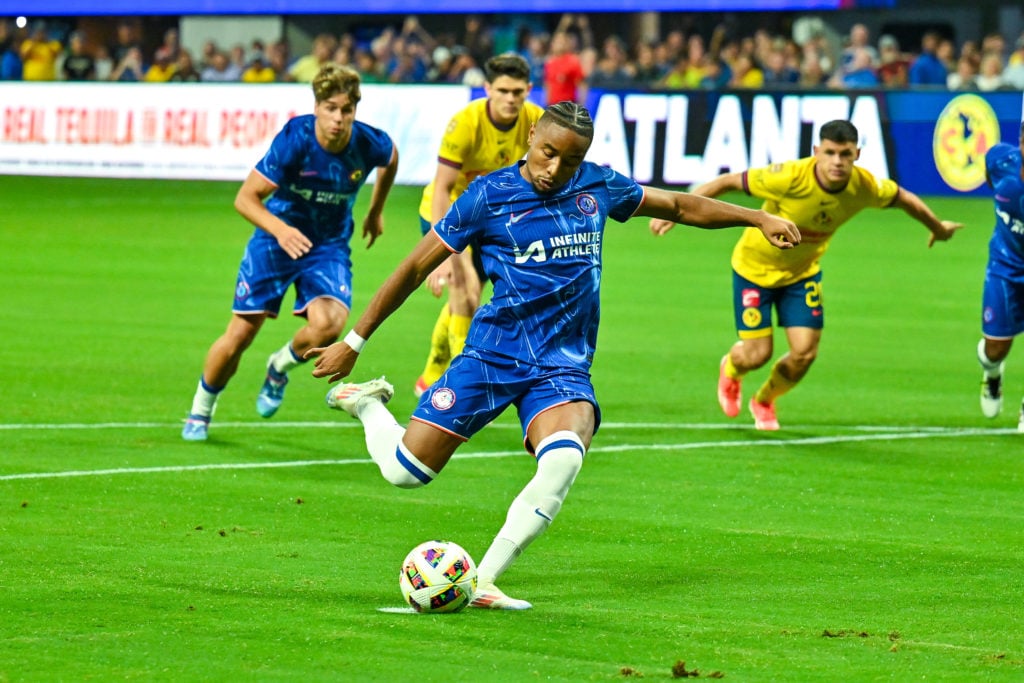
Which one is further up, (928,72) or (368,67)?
(928,72)

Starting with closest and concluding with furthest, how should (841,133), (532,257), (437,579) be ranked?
1. (437,579)
2. (532,257)
3. (841,133)

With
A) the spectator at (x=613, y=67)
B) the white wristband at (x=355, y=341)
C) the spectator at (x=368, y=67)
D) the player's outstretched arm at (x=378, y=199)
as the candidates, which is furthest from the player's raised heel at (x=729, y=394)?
the spectator at (x=368, y=67)

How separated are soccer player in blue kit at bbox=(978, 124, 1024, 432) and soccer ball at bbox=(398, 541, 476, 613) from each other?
6314 mm

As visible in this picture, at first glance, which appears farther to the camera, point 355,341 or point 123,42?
point 123,42

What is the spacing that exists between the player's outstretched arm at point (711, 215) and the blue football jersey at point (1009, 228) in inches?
187

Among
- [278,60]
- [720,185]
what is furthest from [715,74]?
[720,185]

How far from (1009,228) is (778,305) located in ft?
5.31

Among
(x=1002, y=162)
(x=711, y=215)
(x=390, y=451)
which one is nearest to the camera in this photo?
(x=390, y=451)

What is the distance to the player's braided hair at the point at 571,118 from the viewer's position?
702cm

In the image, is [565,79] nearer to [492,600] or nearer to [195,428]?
[195,428]

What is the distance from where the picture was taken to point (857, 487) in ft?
32.6

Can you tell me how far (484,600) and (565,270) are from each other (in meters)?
1.37

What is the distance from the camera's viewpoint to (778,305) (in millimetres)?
12234

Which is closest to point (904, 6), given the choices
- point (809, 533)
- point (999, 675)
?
point (809, 533)
